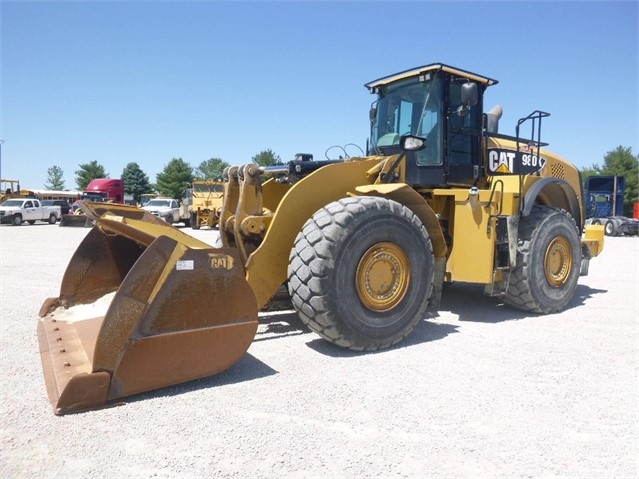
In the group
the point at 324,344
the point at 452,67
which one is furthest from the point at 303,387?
the point at 452,67

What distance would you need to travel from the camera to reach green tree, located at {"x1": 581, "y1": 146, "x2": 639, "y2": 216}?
132 feet

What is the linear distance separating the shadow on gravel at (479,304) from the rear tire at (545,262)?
201mm

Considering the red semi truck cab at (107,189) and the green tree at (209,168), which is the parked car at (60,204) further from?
the green tree at (209,168)

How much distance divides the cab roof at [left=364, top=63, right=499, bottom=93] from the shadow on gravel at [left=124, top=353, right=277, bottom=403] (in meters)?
3.78

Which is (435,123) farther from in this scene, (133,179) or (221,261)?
(133,179)

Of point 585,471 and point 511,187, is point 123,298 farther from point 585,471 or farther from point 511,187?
point 511,187

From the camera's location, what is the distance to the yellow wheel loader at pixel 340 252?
3072 mm

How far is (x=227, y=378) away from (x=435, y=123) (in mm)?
3722

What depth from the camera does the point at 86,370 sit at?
3.05 m

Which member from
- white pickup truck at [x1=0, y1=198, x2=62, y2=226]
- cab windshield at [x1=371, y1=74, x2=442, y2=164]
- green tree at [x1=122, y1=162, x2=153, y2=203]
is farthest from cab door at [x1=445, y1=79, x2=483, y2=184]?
green tree at [x1=122, y1=162, x2=153, y2=203]

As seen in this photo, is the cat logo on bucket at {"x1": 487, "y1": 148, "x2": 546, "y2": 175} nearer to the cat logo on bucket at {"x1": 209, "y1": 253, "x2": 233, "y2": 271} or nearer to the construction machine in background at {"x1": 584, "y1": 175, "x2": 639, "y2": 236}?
the cat logo on bucket at {"x1": 209, "y1": 253, "x2": 233, "y2": 271}

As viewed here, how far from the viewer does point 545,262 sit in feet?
18.9

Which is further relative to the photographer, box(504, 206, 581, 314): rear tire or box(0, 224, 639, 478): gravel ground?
box(504, 206, 581, 314): rear tire

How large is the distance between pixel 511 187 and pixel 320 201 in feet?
8.63
